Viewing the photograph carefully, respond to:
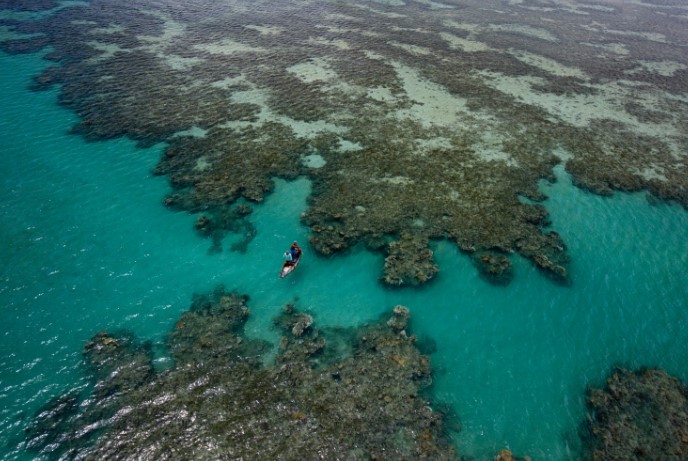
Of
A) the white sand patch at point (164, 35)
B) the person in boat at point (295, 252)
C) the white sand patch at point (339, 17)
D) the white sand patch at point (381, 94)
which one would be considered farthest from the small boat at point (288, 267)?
the white sand patch at point (339, 17)

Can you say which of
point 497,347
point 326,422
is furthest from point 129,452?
point 497,347

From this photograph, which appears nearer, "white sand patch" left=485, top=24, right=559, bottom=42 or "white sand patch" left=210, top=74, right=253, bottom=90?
"white sand patch" left=210, top=74, right=253, bottom=90

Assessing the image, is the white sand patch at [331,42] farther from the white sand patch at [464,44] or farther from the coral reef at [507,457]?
the coral reef at [507,457]

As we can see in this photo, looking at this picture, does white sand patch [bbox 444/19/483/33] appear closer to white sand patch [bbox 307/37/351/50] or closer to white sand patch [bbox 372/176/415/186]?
white sand patch [bbox 307/37/351/50]

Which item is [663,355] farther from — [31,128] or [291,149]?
[31,128]

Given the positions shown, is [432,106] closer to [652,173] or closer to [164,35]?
[652,173]

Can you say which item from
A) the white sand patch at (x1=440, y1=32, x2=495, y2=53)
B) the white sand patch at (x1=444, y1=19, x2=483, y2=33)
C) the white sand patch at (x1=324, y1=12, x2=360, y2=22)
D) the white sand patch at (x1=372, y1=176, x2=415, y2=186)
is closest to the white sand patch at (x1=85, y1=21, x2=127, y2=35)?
the white sand patch at (x1=324, y1=12, x2=360, y2=22)
